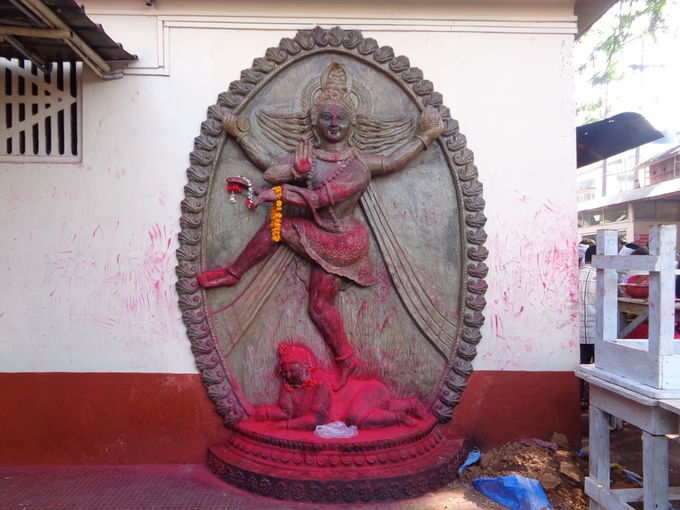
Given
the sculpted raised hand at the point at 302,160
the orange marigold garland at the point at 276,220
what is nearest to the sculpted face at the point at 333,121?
the sculpted raised hand at the point at 302,160

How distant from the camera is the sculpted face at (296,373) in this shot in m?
3.72

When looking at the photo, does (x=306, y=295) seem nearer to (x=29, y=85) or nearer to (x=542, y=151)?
(x=542, y=151)

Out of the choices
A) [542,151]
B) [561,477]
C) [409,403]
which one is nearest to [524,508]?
[561,477]

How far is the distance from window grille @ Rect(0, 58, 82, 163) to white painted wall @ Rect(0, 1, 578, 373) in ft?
0.36

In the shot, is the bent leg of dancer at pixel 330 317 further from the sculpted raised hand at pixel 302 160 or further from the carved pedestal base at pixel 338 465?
the sculpted raised hand at pixel 302 160

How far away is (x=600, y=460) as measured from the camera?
9.84ft

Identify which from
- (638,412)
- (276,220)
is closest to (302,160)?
(276,220)

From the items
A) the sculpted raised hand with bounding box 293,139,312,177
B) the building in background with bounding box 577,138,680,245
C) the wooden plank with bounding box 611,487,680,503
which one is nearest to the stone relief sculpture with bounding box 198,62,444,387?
the sculpted raised hand with bounding box 293,139,312,177

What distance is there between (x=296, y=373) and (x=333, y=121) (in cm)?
191

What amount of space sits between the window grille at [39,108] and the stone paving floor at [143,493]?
242 cm

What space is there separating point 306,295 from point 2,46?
2922mm

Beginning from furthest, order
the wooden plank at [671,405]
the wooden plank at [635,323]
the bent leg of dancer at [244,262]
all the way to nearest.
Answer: the wooden plank at [635,323] < the bent leg of dancer at [244,262] < the wooden plank at [671,405]

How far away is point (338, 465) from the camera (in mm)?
3486

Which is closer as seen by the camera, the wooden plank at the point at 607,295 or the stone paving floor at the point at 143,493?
the wooden plank at the point at 607,295
